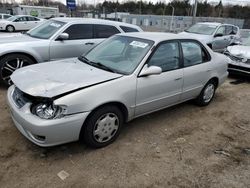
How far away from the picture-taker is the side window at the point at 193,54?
13.7ft

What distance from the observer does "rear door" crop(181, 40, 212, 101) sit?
418 cm

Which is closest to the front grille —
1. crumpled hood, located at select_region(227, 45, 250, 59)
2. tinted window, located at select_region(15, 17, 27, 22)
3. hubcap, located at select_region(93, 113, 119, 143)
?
hubcap, located at select_region(93, 113, 119, 143)

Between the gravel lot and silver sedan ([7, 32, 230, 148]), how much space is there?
11.9 inches

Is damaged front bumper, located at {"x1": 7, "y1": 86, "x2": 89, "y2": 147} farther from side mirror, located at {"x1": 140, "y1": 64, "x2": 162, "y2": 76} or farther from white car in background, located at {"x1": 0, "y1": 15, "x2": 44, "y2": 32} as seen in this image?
white car in background, located at {"x1": 0, "y1": 15, "x2": 44, "y2": 32}

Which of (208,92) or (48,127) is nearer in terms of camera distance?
(48,127)

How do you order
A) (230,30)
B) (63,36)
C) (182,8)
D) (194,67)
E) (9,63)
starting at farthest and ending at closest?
(182,8)
(230,30)
(63,36)
(9,63)
(194,67)

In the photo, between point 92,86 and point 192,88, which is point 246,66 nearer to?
point 192,88

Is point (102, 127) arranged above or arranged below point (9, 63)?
below

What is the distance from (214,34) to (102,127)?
9.19m

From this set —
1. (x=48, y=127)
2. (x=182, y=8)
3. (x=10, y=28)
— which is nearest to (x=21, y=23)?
(x=10, y=28)

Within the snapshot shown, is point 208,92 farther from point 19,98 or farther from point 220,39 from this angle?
point 220,39

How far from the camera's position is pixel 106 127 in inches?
127

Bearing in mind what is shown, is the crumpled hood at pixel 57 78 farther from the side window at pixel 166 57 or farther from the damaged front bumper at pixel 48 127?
the side window at pixel 166 57

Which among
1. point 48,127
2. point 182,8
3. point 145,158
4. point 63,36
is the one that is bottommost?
point 145,158
